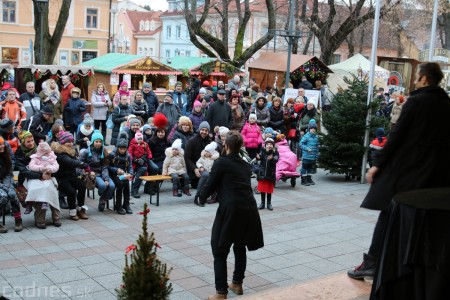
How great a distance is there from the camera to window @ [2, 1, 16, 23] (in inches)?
2020

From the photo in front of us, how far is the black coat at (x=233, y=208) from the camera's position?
655 cm

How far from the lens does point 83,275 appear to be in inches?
296

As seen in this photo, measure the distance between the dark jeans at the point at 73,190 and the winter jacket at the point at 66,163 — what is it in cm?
7

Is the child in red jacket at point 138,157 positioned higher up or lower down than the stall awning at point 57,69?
→ lower down

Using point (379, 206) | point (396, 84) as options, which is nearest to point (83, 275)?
point (379, 206)

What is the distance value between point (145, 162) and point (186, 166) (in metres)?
0.81

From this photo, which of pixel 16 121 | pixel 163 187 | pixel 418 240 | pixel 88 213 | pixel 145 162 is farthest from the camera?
pixel 16 121

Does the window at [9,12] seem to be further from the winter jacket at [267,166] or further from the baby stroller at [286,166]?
the winter jacket at [267,166]

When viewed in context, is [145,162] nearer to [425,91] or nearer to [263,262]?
[263,262]

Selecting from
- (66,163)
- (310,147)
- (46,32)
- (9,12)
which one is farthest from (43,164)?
(9,12)

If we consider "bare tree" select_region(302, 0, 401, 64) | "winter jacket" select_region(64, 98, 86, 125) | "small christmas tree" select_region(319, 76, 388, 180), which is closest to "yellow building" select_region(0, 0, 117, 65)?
"bare tree" select_region(302, 0, 401, 64)

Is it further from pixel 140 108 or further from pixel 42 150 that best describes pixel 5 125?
pixel 140 108

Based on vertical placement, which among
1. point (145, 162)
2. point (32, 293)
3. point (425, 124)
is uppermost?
point (425, 124)

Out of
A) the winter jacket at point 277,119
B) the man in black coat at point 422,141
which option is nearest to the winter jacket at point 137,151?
the winter jacket at point 277,119
